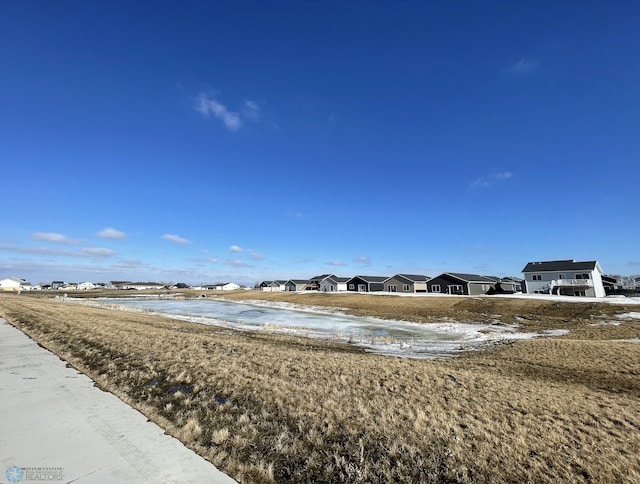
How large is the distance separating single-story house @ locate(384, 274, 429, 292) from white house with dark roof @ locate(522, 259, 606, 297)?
23.4 metres

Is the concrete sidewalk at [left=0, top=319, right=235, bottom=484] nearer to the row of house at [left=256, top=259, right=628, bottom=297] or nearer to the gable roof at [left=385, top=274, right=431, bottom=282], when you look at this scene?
the row of house at [left=256, top=259, right=628, bottom=297]

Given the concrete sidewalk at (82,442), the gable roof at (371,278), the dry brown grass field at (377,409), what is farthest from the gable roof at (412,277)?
the concrete sidewalk at (82,442)

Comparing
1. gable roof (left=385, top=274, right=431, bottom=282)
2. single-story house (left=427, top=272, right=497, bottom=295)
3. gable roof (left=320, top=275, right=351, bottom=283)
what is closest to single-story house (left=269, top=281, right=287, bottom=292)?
gable roof (left=320, top=275, right=351, bottom=283)

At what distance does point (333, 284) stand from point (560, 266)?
5980cm

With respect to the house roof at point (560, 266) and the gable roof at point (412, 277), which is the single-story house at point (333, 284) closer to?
the gable roof at point (412, 277)

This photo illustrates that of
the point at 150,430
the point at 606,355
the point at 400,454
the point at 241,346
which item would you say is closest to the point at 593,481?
the point at 400,454

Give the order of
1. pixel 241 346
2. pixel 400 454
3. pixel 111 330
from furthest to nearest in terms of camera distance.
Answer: pixel 111 330 < pixel 241 346 < pixel 400 454

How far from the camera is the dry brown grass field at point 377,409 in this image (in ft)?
18.6

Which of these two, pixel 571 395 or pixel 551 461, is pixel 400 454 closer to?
pixel 551 461

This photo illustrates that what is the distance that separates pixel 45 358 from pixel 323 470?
43.5 feet

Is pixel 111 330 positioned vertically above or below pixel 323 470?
above

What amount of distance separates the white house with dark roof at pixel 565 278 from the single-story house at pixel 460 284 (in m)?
9.48

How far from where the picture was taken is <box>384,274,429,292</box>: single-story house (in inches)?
3132

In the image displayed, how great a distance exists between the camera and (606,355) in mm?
16266
